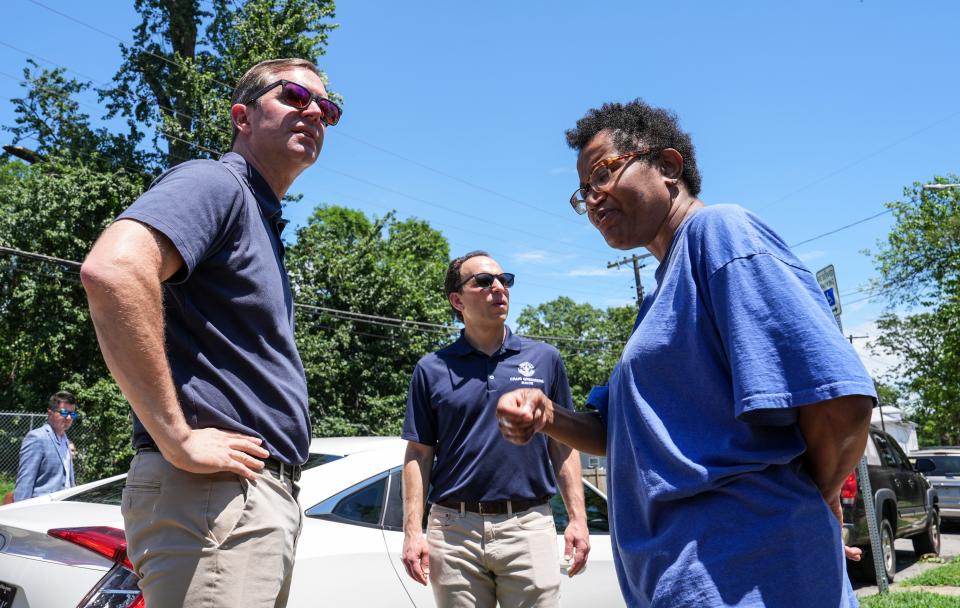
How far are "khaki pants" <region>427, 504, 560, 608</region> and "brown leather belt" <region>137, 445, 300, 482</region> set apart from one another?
4.91 feet

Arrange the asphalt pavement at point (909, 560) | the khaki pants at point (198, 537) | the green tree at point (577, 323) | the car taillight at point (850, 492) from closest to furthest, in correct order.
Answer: the khaki pants at point (198, 537) → the car taillight at point (850, 492) → the asphalt pavement at point (909, 560) → the green tree at point (577, 323)

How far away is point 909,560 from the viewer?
463 inches

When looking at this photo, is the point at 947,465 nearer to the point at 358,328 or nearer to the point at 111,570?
the point at 358,328

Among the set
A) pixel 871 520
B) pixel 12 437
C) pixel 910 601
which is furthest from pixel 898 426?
pixel 910 601

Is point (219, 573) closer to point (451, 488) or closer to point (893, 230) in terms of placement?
point (451, 488)

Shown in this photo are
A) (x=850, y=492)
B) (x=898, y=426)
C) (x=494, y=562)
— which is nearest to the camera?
(x=494, y=562)

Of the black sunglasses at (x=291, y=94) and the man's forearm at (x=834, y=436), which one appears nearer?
the man's forearm at (x=834, y=436)

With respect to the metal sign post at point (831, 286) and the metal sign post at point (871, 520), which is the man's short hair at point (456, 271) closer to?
the metal sign post at point (831, 286)

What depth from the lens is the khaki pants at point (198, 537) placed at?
1.91 metres

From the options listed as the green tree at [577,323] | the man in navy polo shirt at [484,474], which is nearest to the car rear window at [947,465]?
the man in navy polo shirt at [484,474]

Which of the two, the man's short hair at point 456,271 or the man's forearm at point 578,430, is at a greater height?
the man's short hair at point 456,271

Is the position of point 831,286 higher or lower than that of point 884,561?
higher

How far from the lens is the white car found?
3.12 m

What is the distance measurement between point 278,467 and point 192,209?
736mm
